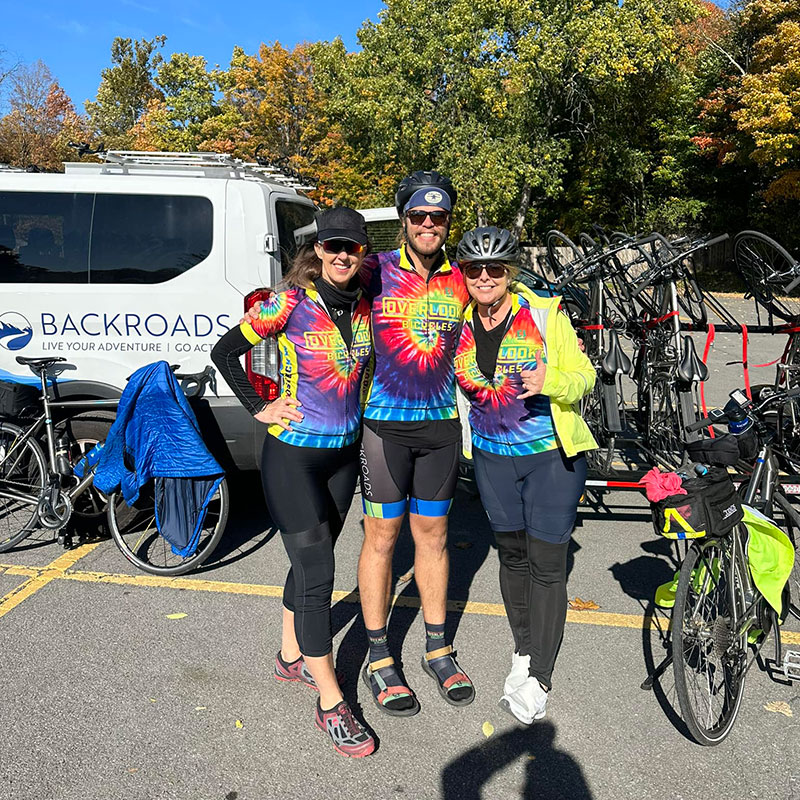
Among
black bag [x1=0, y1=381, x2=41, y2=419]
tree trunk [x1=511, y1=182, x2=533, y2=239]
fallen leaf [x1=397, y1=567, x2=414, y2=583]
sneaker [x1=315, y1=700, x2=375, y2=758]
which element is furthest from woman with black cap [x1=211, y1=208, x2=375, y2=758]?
tree trunk [x1=511, y1=182, x2=533, y2=239]

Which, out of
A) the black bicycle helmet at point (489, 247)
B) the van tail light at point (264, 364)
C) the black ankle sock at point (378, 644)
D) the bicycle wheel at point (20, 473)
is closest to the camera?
the black bicycle helmet at point (489, 247)

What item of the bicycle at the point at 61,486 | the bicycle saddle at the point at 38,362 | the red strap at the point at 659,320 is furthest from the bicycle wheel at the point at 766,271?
the bicycle saddle at the point at 38,362

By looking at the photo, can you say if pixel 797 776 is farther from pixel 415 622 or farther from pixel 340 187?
pixel 340 187

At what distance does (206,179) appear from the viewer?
14.6ft

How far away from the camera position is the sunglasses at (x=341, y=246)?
256 centimetres

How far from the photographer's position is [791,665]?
2980 millimetres

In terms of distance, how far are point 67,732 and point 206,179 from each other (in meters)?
3.19

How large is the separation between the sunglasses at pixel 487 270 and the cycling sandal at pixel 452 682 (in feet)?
5.40

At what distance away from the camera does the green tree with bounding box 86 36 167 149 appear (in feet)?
166

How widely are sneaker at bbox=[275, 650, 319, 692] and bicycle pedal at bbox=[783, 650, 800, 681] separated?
201 cm

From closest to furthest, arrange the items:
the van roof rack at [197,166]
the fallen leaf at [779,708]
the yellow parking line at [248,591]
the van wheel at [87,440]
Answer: the fallen leaf at [779,708]
the yellow parking line at [248,591]
the van wheel at [87,440]
the van roof rack at [197,166]

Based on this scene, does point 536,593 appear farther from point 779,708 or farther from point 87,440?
point 87,440

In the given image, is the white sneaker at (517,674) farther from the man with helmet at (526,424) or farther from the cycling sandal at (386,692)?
the cycling sandal at (386,692)

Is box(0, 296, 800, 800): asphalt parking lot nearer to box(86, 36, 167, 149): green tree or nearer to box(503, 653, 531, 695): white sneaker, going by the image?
box(503, 653, 531, 695): white sneaker
